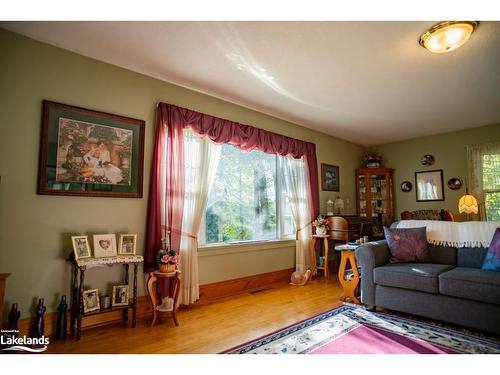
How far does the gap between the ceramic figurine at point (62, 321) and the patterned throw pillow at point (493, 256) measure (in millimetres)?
3815

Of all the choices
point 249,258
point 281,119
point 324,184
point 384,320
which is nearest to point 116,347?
point 249,258

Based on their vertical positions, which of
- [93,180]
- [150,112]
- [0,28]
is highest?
[0,28]

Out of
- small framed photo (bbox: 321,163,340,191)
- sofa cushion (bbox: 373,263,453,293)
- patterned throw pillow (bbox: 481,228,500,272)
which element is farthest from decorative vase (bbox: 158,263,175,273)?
small framed photo (bbox: 321,163,340,191)

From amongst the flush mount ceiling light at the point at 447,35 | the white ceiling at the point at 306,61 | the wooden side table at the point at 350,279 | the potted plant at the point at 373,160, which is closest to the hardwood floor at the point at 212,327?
the wooden side table at the point at 350,279

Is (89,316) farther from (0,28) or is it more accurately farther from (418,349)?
(418,349)

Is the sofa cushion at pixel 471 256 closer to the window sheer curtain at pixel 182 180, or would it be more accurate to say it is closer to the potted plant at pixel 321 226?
the potted plant at pixel 321 226

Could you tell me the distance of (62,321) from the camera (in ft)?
7.93

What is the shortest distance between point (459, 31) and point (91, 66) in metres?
3.28

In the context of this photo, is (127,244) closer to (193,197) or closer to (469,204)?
(193,197)

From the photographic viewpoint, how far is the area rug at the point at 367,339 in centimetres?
217

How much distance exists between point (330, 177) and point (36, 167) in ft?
15.2

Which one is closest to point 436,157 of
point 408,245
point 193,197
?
point 408,245

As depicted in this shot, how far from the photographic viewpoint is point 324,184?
217 inches

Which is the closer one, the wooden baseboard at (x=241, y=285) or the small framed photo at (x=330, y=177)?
the wooden baseboard at (x=241, y=285)
